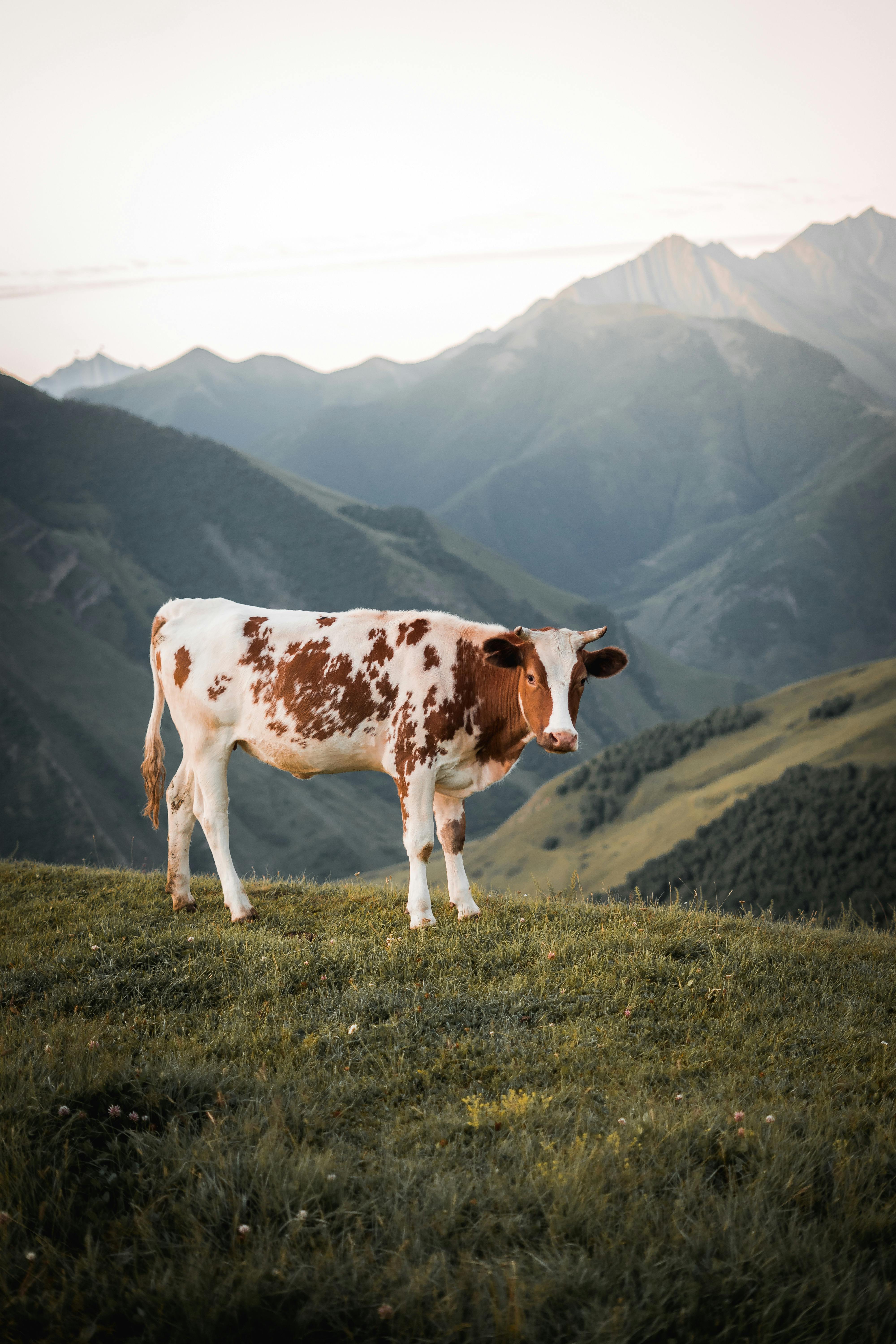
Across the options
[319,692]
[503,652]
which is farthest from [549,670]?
[319,692]

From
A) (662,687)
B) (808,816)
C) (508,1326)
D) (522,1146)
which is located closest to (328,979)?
(522,1146)

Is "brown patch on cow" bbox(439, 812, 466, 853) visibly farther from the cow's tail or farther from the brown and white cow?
the cow's tail

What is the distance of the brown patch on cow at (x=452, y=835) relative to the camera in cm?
912

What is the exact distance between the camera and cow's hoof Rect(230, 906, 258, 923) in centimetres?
873

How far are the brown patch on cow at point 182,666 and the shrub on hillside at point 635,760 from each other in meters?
85.2

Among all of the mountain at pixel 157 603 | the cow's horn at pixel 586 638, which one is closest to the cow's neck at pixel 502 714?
the cow's horn at pixel 586 638

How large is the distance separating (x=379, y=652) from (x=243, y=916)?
112 inches

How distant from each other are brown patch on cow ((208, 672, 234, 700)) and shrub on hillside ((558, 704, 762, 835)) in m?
85.4

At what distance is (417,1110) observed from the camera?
201 inches

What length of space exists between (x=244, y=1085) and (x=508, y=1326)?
7.42 ft

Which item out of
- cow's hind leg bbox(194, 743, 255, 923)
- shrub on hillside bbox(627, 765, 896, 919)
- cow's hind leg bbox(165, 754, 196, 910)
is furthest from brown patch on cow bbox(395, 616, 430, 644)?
shrub on hillside bbox(627, 765, 896, 919)

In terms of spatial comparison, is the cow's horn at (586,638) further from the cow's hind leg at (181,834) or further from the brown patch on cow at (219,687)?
the cow's hind leg at (181,834)

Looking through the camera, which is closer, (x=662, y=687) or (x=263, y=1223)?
(x=263, y=1223)

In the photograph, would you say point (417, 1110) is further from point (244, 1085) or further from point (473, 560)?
point (473, 560)
